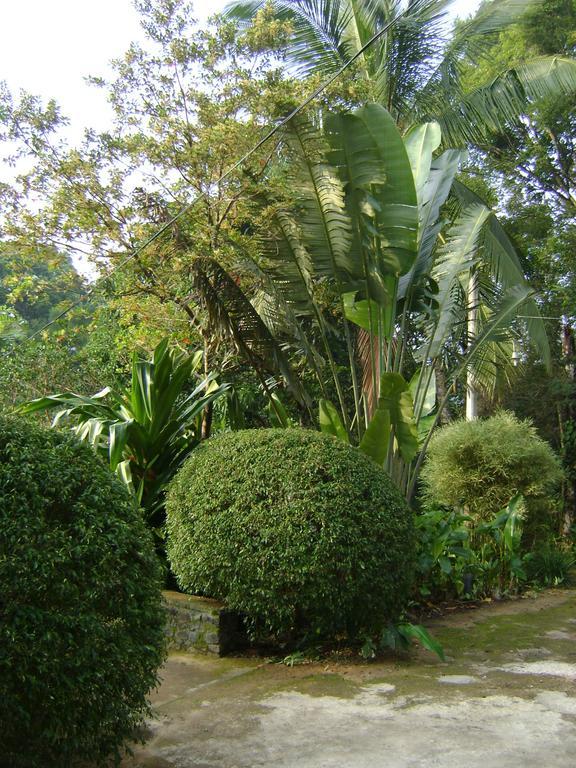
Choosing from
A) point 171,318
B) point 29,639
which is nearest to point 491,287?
point 171,318

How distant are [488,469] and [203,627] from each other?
4.42m

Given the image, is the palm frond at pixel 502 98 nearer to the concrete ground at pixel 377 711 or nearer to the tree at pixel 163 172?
the tree at pixel 163 172

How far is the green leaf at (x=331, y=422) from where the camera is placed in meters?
7.26

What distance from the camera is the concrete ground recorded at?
362 centimetres

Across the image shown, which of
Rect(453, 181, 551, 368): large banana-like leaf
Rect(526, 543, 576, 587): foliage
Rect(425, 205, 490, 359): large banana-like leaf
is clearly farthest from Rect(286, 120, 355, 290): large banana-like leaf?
Rect(453, 181, 551, 368): large banana-like leaf

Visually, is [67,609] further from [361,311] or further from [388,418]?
[361,311]

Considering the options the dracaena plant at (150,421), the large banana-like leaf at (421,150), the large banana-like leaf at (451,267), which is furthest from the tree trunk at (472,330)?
the dracaena plant at (150,421)

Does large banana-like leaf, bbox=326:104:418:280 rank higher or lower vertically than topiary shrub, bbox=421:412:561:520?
higher

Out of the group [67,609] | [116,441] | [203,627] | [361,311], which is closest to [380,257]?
[361,311]

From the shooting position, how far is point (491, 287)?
10828 millimetres

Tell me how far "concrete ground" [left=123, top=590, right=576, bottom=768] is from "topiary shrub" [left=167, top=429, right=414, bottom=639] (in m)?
0.42

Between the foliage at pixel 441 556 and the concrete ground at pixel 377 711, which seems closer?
the concrete ground at pixel 377 711

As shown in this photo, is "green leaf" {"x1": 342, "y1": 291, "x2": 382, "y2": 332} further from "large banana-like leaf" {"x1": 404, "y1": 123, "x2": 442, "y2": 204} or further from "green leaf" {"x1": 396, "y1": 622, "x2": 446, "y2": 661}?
"green leaf" {"x1": 396, "y1": 622, "x2": 446, "y2": 661}

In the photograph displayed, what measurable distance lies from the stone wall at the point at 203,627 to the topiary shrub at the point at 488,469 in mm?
3958
